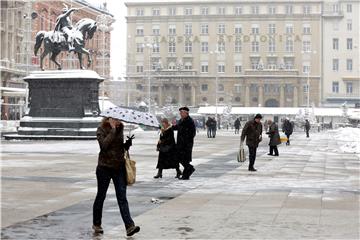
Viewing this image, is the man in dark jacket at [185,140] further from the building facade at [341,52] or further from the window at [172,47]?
the window at [172,47]

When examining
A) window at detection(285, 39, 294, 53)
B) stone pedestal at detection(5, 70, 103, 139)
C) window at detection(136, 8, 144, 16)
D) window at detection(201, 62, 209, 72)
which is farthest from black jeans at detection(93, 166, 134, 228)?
window at detection(136, 8, 144, 16)

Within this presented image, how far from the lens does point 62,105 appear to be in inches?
1602

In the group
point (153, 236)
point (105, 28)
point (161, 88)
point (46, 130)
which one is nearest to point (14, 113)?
point (105, 28)

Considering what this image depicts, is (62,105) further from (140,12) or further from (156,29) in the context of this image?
(140,12)

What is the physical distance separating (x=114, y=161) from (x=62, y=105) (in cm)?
3195

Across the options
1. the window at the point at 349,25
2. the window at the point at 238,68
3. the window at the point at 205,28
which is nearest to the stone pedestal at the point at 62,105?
the window at the point at 238,68

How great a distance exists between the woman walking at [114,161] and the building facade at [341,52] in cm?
11730

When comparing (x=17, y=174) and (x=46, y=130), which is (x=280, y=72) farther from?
(x=17, y=174)

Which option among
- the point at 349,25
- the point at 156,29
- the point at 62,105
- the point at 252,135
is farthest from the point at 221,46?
the point at 252,135

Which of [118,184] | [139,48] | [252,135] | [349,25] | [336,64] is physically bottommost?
[118,184]

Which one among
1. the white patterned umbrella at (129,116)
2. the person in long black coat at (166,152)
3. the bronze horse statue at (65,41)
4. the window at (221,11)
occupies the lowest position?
the person in long black coat at (166,152)

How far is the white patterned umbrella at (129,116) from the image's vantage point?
372 inches

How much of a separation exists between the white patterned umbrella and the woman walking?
0.09 meters

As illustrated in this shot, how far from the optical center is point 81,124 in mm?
40875
